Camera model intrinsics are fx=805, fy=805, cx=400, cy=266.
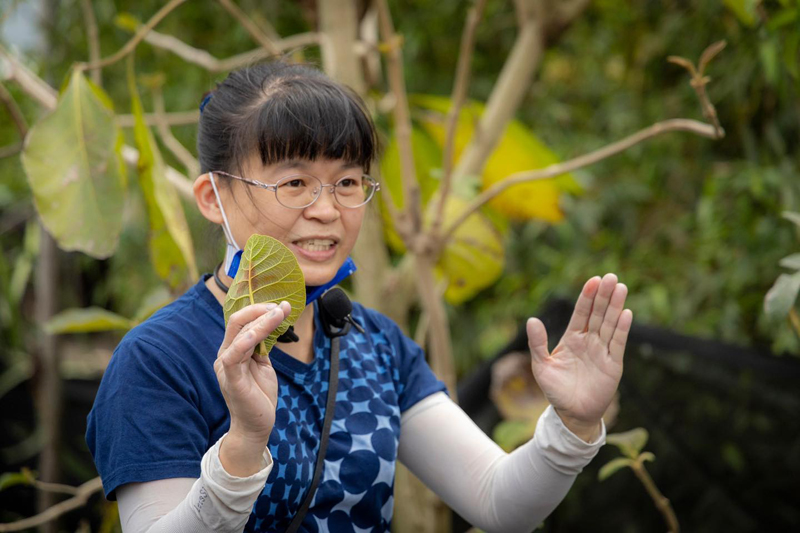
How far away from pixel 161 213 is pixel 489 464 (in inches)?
23.4

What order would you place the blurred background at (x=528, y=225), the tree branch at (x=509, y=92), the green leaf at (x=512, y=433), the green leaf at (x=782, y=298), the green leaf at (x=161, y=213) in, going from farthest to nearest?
the tree branch at (x=509, y=92), the green leaf at (x=512, y=433), the blurred background at (x=528, y=225), the green leaf at (x=161, y=213), the green leaf at (x=782, y=298)

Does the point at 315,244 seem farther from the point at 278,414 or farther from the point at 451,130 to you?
the point at 451,130

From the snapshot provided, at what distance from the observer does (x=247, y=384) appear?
658mm

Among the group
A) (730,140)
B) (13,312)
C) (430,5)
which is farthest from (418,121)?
(13,312)

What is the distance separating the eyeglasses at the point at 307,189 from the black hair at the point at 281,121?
0.02m

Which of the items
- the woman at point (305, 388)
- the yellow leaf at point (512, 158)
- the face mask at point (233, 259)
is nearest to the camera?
the woman at point (305, 388)

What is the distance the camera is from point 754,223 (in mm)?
1862

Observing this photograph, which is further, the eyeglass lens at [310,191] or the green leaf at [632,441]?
the green leaf at [632,441]

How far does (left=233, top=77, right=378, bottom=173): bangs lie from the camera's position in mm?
828

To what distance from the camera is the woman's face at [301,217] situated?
0.83 metres

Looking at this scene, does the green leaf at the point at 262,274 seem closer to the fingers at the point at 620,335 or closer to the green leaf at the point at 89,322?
the fingers at the point at 620,335

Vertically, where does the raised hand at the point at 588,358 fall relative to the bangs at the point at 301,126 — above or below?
below

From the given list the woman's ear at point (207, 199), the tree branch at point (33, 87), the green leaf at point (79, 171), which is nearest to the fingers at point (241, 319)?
the woman's ear at point (207, 199)

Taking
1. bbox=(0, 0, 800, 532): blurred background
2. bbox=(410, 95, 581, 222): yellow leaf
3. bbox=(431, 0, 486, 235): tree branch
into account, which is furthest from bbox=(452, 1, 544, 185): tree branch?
bbox=(431, 0, 486, 235): tree branch
